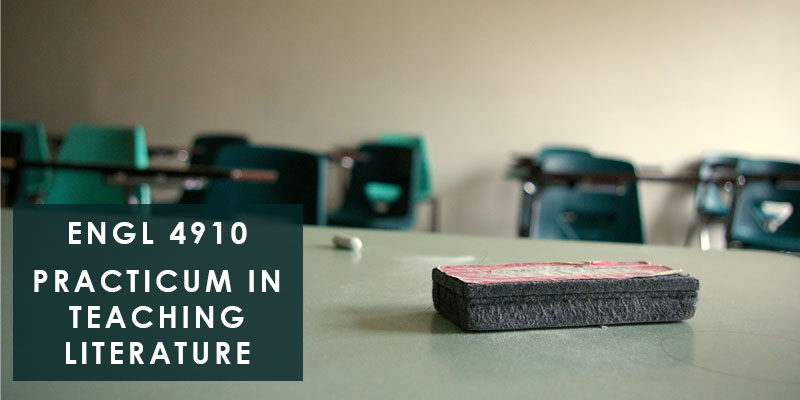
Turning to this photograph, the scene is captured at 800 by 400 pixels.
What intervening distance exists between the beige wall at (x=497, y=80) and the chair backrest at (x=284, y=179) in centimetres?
328

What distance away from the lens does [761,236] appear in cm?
339

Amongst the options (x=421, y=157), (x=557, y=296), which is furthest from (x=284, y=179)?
(x=421, y=157)

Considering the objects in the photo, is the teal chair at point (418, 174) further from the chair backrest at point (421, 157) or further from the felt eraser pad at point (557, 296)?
the felt eraser pad at point (557, 296)

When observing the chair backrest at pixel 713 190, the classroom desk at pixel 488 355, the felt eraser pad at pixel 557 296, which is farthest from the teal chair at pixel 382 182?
the felt eraser pad at pixel 557 296

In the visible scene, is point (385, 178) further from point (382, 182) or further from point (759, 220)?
point (759, 220)

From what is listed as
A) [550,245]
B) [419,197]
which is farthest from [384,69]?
[550,245]

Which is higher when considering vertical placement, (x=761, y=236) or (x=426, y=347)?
(x=426, y=347)

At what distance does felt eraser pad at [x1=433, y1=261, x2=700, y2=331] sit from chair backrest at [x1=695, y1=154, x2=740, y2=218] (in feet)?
15.7

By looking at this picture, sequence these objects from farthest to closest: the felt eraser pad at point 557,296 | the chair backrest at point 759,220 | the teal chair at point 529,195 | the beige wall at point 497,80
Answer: the beige wall at point 497,80
the chair backrest at point 759,220
the teal chair at point 529,195
the felt eraser pad at point 557,296

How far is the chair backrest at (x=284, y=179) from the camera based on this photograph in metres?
2.16

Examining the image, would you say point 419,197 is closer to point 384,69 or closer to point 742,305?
point 384,69

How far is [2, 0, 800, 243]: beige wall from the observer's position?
545 centimetres

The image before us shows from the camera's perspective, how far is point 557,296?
62 cm

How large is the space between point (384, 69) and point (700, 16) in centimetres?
256
